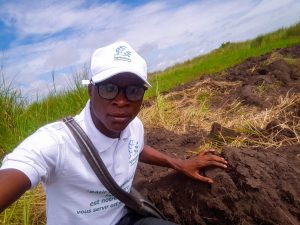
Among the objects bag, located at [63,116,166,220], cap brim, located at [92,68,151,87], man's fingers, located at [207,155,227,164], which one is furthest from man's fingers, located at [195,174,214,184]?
cap brim, located at [92,68,151,87]

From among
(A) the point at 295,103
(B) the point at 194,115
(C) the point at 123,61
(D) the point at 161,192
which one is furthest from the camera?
(B) the point at 194,115

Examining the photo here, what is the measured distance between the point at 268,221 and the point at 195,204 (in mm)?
482

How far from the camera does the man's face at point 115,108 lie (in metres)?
1.97

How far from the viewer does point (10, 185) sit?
1556 millimetres

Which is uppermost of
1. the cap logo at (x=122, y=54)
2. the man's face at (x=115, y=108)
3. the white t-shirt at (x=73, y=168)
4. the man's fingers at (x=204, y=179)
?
the cap logo at (x=122, y=54)

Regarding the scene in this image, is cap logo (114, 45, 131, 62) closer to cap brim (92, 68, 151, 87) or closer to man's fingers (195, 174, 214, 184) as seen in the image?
cap brim (92, 68, 151, 87)

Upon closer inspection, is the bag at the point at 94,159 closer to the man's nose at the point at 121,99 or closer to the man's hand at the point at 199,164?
the man's nose at the point at 121,99

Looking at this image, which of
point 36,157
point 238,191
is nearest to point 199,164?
point 238,191

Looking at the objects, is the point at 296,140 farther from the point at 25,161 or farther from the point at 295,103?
the point at 25,161

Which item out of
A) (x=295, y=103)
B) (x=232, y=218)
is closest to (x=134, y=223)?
(x=232, y=218)

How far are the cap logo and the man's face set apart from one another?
8 centimetres

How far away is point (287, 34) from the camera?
16.9 m

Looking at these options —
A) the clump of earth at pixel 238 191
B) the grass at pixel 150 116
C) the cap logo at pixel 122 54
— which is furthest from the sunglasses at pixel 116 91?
the grass at pixel 150 116

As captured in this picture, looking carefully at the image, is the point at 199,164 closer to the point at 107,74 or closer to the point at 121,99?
the point at 121,99
